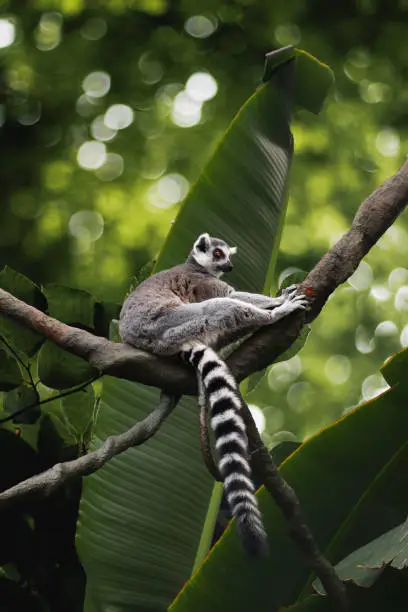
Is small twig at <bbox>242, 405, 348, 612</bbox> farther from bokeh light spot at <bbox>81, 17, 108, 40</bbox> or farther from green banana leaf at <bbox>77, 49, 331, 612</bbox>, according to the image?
bokeh light spot at <bbox>81, 17, 108, 40</bbox>

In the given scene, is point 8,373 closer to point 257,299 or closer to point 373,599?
point 257,299

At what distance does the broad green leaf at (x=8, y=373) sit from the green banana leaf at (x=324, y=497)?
30.7 inches

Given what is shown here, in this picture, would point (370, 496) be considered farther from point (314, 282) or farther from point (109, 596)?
point (109, 596)

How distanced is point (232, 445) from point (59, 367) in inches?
27.6

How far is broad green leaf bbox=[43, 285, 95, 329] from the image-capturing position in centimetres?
270

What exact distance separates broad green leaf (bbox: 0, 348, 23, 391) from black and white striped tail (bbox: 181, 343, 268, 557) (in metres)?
0.53

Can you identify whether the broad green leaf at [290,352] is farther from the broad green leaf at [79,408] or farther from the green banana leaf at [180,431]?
the broad green leaf at [79,408]

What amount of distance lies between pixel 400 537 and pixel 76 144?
8.04 meters

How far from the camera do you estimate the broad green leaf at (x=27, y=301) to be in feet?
8.17

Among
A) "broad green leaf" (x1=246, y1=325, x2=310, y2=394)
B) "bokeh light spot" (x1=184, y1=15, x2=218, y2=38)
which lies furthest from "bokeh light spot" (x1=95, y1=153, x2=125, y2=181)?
"broad green leaf" (x1=246, y1=325, x2=310, y2=394)

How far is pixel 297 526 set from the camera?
2.04m

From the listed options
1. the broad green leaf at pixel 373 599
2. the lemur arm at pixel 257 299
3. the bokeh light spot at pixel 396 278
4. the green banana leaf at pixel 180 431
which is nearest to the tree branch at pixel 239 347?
the lemur arm at pixel 257 299

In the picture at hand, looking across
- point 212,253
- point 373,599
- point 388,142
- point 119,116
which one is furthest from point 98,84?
point 373,599

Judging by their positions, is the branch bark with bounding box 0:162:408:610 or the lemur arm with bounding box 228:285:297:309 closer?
the branch bark with bounding box 0:162:408:610
